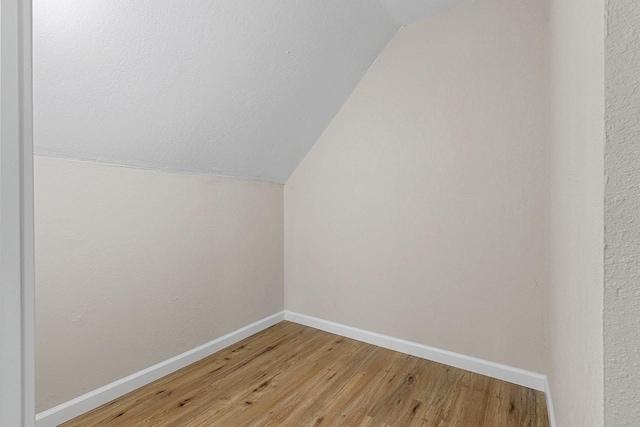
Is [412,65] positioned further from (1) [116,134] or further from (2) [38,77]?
(2) [38,77]

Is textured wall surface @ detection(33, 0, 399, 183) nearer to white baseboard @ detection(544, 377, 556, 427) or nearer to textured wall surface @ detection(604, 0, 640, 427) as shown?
textured wall surface @ detection(604, 0, 640, 427)

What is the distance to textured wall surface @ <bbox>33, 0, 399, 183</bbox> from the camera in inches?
47.3

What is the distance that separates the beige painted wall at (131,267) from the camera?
4.73ft

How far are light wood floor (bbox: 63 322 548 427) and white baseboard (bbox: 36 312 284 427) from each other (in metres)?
0.04

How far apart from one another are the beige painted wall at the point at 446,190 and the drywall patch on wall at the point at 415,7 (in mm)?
56

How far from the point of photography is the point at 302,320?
8.63 feet

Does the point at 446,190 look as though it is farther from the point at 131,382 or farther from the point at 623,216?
the point at 131,382

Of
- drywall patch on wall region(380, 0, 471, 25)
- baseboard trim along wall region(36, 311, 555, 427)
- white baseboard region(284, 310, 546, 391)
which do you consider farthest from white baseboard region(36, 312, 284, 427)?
drywall patch on wall region(380, 0, 471, 25)

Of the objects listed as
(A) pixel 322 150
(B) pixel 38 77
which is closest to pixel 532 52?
(A) pixel 322 150

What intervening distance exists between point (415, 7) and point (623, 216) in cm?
194

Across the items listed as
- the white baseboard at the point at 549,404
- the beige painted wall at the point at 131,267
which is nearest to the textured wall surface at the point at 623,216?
the white baseboard at the point at 549,404

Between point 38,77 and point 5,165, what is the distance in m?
1.07

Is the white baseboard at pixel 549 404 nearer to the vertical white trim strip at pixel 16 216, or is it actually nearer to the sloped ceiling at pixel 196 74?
the vertical white trim strip at pixel 16 216

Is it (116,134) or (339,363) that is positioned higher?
(116,134)
